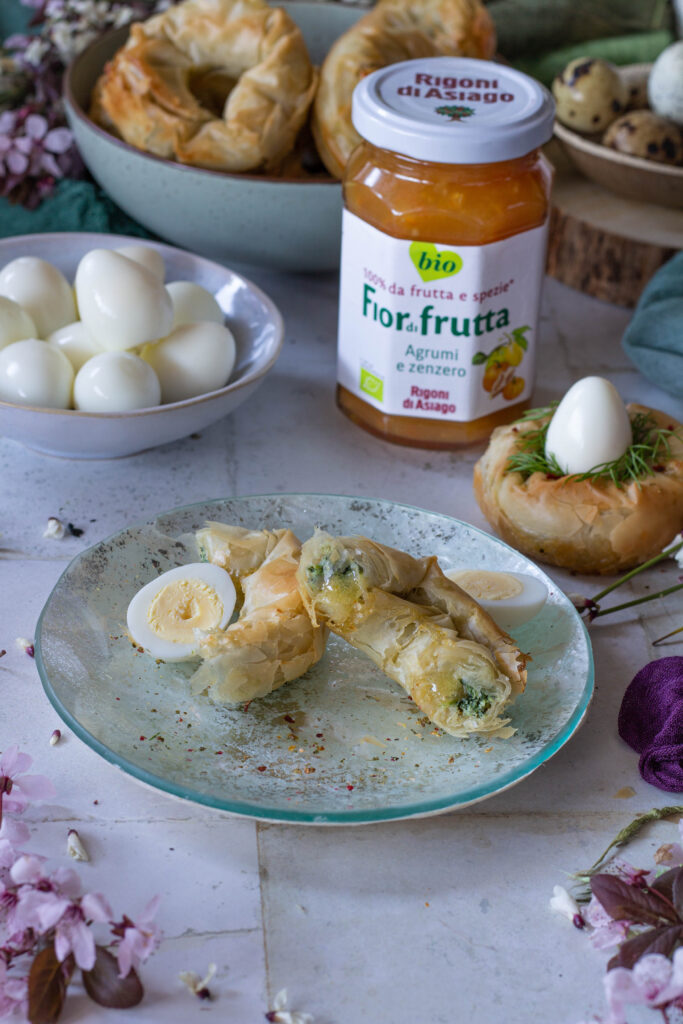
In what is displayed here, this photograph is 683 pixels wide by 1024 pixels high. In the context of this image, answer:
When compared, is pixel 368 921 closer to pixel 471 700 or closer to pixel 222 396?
pixel 471 700

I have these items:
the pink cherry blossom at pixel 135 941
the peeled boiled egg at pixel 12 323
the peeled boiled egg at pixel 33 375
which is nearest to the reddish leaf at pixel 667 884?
the pink cherry blossom at pixel 135 941

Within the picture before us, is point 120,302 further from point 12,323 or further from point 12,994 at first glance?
point 12,994

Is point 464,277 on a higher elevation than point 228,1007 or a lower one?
higher

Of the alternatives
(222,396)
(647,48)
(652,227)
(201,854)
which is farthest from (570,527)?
(647,48)

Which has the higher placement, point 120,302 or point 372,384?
Answer: point 120,302

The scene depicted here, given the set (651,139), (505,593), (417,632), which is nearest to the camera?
(417,632)

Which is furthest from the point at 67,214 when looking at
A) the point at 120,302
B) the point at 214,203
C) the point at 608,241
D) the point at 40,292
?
the point at 608,241

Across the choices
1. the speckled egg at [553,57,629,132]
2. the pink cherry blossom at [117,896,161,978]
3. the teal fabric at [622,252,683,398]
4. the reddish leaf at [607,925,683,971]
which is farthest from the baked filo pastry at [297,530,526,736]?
the speckled egg at [553,57,629,132]
